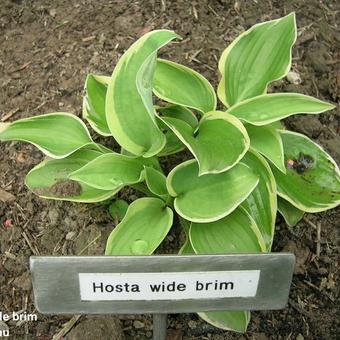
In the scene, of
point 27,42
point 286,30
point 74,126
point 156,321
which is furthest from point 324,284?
point 27,42

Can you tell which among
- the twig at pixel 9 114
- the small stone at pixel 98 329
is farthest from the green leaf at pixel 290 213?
the twig at pixel 9 114

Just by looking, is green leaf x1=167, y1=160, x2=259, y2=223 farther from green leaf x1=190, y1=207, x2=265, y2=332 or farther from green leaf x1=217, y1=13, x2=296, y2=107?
green leaf x1=217, y1=13, x2=296, y2=107

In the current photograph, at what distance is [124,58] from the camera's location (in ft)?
4.32

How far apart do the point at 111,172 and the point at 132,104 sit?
0.16m

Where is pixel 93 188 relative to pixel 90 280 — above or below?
below

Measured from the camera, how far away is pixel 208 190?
1.27 metres

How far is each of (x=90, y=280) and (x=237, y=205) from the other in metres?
0.37

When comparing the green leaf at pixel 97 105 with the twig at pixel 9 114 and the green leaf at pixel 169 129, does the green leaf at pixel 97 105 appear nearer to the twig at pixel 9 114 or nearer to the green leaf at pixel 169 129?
the green leaf at pixel 169 129

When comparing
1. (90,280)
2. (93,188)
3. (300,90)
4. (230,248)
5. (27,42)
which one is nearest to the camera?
(90,280)

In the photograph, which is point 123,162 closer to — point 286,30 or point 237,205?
point 237,205

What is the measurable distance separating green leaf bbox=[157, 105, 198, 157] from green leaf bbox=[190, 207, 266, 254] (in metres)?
0.22

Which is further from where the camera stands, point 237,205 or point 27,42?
point 27,42

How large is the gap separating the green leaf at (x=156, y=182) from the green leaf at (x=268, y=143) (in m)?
0.23

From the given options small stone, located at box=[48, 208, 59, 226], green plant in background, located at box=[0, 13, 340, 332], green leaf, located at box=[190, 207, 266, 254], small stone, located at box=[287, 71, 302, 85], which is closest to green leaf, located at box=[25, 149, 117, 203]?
green plant in background, located at box=[0, 13, 340, 332]
